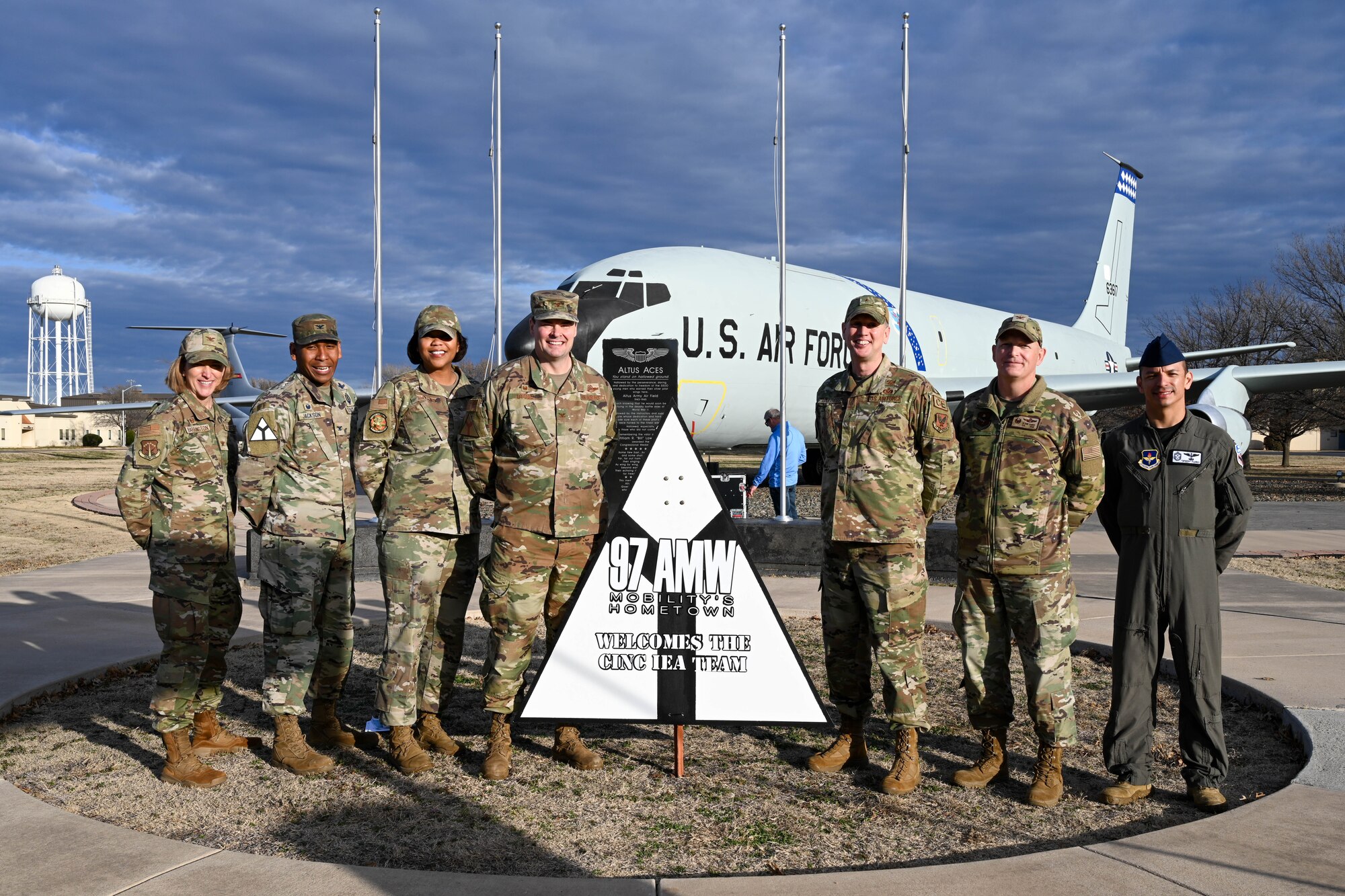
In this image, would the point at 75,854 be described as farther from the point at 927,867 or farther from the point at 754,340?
the point at 754,340

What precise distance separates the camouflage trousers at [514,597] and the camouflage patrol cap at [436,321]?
1002 millimetres

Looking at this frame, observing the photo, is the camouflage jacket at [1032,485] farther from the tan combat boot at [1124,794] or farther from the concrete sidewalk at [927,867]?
the concrete sidewalk at [927,867]

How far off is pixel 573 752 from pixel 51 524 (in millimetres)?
15714

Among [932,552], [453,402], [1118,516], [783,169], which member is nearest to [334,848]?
[453,402]

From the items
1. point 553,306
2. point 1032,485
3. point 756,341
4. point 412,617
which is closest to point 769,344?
point 756,341

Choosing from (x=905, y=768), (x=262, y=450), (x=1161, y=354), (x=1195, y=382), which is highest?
(x=1195, y=382)

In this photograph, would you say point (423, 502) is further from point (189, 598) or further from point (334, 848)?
point (334, 848)

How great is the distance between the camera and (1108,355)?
2766cm

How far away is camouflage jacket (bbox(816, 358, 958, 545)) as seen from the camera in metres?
4.19

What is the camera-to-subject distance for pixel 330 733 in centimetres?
471

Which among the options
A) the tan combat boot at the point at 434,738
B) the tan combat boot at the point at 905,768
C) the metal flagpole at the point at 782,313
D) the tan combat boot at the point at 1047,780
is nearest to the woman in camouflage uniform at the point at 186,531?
the tan combat boot at the point at 434,738

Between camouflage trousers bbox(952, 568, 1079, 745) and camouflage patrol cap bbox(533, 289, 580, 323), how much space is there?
83.3 inches

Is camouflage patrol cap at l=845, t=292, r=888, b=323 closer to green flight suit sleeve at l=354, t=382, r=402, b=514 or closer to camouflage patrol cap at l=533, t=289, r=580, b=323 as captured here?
camouflage patrol cap at l=533, t=289, r=580, b=323

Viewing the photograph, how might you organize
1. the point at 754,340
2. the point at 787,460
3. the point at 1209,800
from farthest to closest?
the point at 754,340 → the point at 787,460 → the point at 1209,800
